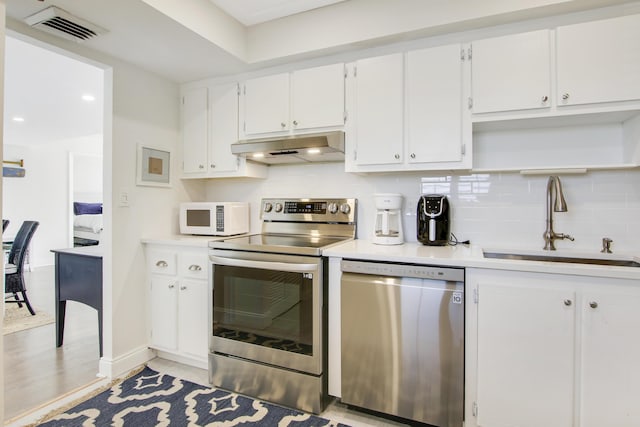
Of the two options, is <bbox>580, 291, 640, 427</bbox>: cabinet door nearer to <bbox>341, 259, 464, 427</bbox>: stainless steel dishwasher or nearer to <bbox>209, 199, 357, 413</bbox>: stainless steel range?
<bbox>341, 259, 464, 427</bbox>: stainless steel dishwasher

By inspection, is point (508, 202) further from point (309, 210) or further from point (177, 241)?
point (177, 241)

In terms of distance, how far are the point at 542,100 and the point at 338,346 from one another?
1776 mm

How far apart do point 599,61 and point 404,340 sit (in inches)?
69.3

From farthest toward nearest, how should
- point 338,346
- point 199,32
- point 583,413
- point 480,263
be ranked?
1. point 199,32
2. point 338,346
3. point 480,263
4. point 583,413

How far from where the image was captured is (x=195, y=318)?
2336mm

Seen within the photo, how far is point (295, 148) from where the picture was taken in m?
2.20

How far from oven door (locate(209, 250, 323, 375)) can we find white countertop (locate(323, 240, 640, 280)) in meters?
0.25

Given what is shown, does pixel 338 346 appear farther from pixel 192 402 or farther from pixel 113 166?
pixel 113 166

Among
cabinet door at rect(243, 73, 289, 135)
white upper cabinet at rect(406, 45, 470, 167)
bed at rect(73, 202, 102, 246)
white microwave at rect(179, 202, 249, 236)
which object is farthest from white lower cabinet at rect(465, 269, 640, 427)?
bed at rect(73, 202, 102, 246)

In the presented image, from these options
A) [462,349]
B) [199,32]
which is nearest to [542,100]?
[462,349]

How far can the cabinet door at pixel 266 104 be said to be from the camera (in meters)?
2.43

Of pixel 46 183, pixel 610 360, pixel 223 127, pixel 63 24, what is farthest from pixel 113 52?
pixel 46 183

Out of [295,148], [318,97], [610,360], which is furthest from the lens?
[318,97]

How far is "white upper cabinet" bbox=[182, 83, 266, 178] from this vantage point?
8.66 ft
